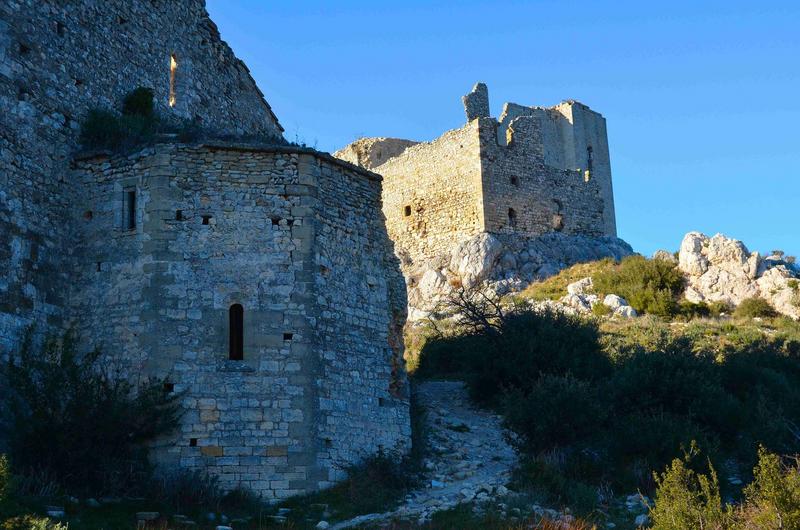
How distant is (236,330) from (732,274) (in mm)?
18313

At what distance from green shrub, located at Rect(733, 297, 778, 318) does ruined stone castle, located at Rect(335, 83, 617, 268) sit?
7647 millimetres

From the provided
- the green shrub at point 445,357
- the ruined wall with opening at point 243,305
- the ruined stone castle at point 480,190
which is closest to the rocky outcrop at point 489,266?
the ruined stone castle at point 480,190

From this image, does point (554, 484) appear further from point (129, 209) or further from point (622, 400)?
point (129, 209)

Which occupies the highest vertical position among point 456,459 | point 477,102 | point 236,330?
point 477,102

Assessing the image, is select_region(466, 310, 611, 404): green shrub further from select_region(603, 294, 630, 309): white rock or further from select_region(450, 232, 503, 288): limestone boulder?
select_region(450, 232, 503, 288): limestone boulder

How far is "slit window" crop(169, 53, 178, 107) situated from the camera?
17844mm

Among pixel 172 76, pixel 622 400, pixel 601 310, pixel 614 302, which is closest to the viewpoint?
pixel 622 400

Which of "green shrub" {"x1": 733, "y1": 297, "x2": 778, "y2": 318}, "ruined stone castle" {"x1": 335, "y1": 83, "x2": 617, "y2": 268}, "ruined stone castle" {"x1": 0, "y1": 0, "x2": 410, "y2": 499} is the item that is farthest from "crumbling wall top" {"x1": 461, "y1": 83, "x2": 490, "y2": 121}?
"ruined stone castle" {"x1": 0, "y1": 0, "x2": 410, "y2": 499}

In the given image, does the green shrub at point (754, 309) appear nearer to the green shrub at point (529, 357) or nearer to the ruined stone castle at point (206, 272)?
the green shrub at point (529, 357)

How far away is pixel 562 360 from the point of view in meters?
18.6

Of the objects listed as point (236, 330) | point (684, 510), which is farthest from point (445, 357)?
point (684, 510)

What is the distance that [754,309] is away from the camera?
1043 inches

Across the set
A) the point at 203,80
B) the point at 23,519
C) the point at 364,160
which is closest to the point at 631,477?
the point at 23,519

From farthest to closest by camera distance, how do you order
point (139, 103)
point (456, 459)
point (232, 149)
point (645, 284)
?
1. point (645, 284)
2. point (139, 103)
3. point (456, 459)
4. point (232, 149)
